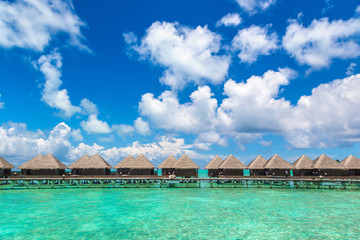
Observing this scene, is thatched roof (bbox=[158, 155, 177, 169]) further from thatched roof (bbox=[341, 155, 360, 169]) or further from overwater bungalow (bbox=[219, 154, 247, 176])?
thatched roof (bbox=[341, 155, 360, 169])

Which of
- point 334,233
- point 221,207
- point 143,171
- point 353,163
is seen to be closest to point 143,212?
point 221,207

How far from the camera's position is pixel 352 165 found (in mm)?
38562

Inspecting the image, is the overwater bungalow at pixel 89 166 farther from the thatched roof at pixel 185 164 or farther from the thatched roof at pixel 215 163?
the thatched roof at pixel 215 163

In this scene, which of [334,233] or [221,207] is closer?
[334,233]

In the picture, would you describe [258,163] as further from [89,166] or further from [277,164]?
[89,166]

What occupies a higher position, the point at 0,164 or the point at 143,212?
the point at 0,164

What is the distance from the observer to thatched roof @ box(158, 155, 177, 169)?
41.0 metres

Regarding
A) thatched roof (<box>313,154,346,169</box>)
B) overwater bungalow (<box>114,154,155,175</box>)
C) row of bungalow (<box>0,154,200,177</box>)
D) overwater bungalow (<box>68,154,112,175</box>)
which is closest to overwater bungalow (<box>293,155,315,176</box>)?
thatched roof (<box>313,154,346,169</box>)

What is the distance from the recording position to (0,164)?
1427 inches

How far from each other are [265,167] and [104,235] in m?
30.9

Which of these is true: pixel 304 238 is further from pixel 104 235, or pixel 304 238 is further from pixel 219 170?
pixel 219 170

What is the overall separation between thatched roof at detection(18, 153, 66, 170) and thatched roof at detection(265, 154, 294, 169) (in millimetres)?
32450

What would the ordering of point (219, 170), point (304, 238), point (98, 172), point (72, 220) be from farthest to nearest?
point (219, 170) → point (98, 172) → point (72, 220) → point (304, 238)

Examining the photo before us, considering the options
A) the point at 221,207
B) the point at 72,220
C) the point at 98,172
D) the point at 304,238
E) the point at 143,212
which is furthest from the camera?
the point at 98,172
